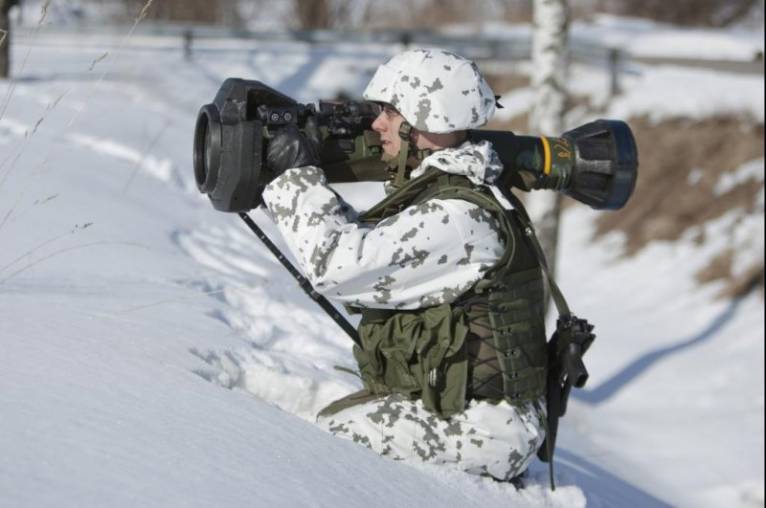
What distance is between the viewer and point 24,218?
5.04 metres

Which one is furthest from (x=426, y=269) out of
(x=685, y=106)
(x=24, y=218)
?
(x=685, y=106)

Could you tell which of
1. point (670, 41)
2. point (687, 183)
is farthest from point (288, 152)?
point (670, 41)

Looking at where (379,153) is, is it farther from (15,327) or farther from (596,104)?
(596,104)

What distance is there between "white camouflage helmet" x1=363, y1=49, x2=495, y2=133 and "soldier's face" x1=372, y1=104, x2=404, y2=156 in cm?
6

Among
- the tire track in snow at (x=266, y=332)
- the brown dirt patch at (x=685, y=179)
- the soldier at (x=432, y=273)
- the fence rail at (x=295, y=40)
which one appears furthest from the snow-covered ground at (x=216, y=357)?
the fence rail at (x=295, y=40)

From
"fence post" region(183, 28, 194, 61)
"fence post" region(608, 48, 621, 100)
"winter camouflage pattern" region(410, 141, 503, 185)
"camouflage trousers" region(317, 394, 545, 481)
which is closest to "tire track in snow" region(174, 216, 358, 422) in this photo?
"camouflage trousers" region(317, 394, 545, 481)

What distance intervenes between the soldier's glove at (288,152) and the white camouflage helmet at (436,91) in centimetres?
26

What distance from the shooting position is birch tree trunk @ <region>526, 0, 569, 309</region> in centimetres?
796

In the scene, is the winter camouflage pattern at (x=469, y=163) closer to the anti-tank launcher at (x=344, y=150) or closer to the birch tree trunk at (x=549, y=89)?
the anti-tank launcher at (x=344, y=150)

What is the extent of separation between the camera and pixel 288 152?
3.23m

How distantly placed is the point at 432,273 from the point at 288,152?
494 millimetres

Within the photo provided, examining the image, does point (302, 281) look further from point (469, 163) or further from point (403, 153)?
point (469, 163)

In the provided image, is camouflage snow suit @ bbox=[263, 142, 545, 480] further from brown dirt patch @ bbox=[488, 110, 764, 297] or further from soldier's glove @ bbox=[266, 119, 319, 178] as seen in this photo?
brown dirt patch @ bbox=[488, 110, 764, 297]

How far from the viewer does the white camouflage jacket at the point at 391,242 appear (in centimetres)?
315
